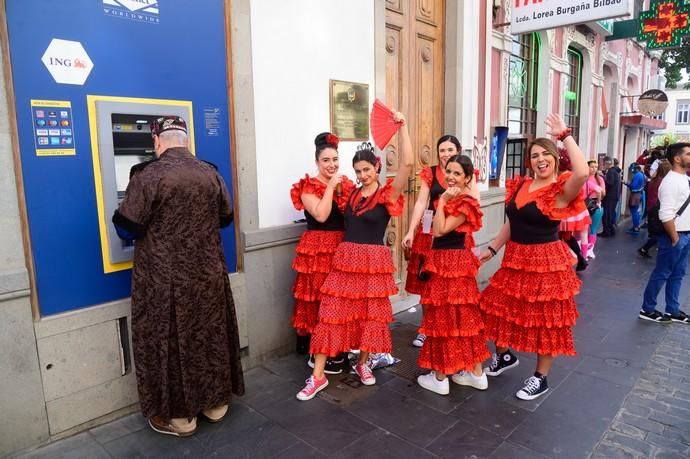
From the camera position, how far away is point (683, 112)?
41.8 meters

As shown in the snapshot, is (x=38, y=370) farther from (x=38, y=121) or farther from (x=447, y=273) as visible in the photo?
(x=447, y=273)

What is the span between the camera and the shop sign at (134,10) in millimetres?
2886

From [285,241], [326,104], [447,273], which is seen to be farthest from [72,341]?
[326,104]

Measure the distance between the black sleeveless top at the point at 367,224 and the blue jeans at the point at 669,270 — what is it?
3.41 metres

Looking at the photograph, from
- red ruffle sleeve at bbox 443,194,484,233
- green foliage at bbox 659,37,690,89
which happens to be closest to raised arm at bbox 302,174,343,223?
red ruffle sleeve at bbox 443,194,484,233

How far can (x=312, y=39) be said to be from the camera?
4.11 meters

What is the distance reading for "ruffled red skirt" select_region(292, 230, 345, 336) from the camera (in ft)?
11.9

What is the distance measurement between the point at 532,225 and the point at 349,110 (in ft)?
7.01

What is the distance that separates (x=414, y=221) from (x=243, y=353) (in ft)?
5.75

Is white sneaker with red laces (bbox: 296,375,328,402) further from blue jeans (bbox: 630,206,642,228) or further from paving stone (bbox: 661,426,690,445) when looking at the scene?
blue jeans (bbox: 630,206,642,228)

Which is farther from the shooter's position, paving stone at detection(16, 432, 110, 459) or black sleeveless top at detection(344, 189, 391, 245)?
black sleeveless top at detection(344, 189, 391, 245)

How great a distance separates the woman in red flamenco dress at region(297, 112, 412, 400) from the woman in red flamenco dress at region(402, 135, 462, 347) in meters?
0.40

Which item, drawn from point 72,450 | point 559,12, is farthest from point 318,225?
point 559,12

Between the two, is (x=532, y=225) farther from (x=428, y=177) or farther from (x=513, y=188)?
(x=428, y=177)
